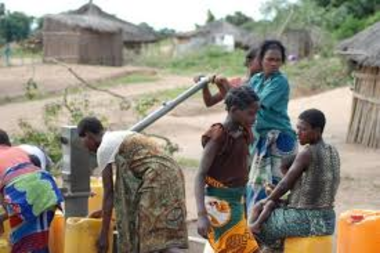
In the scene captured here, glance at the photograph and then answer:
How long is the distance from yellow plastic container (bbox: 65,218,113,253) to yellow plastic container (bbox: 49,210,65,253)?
0.33 metres

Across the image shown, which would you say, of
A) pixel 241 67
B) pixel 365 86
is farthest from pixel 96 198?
pixel 241 67

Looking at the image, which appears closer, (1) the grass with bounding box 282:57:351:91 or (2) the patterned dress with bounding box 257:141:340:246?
(2) the patterned dress with bounding box 257:141:340:246

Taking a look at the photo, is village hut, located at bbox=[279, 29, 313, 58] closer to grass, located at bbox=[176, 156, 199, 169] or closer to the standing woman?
grass, located at bbox=[176, 156, 199, 169]

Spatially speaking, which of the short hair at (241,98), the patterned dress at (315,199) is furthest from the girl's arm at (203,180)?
the patterned dress at (315,199)

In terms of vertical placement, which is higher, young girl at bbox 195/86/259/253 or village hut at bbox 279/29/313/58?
young girl at bbox 195/86/259/253

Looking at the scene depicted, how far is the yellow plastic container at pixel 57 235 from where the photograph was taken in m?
5.05

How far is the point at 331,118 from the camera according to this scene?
19.5 metres

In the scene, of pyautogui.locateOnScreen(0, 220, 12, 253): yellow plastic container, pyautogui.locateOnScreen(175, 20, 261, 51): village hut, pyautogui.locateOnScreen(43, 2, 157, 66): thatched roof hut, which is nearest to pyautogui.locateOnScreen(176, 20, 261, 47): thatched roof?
pyautogui.locateOnScreen(175, 20, 261, 51): village hut

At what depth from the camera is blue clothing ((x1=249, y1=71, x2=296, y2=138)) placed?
5.12 meters

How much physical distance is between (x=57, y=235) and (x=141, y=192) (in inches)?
41.5

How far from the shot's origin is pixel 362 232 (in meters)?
4.61

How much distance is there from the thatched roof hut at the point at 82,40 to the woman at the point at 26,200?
3296 cm

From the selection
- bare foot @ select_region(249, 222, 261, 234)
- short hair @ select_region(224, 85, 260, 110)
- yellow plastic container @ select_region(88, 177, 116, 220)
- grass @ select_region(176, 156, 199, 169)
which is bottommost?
grass @ select_region(176, 156, 199, 169)

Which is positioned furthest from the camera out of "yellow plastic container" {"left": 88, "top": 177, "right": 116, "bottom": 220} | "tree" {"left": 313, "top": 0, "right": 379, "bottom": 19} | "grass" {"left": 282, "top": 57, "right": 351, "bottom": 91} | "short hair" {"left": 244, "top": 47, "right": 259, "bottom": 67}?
"tree" {"left": 313, "top": 0, "right": 379, "bottom": 19}
